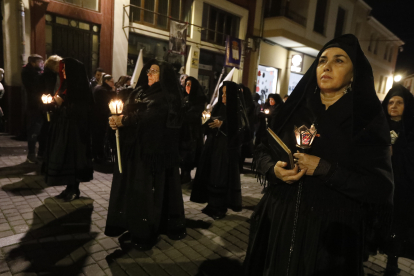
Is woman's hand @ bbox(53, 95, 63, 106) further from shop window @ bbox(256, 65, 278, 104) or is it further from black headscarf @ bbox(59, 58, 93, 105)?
shop window @ bbox(256, 65, 278, 104)

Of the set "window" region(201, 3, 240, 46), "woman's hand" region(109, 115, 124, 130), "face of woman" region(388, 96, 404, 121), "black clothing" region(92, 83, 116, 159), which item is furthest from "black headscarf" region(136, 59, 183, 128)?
"window" region(201, 3, 240, 46)

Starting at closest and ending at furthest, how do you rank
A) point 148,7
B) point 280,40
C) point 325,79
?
point 325,79
point 148,7
point 280,40

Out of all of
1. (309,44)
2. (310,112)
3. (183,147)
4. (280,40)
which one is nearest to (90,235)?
(183,147)

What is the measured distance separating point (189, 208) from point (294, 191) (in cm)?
330

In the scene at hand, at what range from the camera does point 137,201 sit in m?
3.42

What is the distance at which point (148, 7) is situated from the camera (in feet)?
41.8

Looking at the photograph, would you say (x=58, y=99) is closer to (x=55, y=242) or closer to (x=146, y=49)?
(x=55, y=242)

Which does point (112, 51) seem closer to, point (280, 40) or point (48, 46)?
point (48, 46)

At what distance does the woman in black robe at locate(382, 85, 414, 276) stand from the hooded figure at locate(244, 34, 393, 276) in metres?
1.80

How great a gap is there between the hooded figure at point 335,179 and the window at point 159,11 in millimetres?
11237

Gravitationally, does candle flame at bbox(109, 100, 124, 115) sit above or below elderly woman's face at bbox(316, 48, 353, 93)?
below

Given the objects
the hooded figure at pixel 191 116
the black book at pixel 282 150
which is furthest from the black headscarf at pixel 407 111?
the hooded figure at pixel 191 116

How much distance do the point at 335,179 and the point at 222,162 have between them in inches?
118

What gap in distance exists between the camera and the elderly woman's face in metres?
1.85
